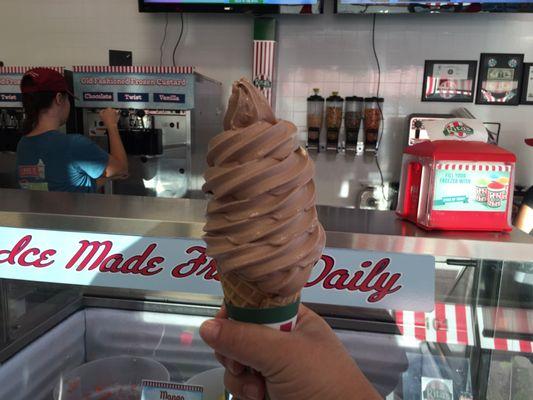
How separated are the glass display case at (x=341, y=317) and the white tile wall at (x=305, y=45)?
111 inches

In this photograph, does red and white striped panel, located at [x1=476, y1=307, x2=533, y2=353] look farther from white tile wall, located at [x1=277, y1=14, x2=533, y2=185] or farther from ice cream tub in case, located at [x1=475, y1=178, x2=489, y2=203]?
white tile wall, located at [x1=277, y1=14, x2=533, y2=185]

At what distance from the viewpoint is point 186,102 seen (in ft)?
10.7

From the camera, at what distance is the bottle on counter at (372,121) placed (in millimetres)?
3789

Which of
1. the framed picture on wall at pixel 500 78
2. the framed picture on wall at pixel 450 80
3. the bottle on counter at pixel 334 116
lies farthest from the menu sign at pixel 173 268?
the framed picture on wall at pixel 500 78

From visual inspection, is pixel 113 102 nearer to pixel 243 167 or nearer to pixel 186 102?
pixel 186 102

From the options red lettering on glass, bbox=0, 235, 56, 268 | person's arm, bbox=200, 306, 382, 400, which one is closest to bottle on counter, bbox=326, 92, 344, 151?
red lettering on glass, bbox=0, 235, 56, 268

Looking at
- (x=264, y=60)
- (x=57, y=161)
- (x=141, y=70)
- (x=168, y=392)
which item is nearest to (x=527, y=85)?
(x=264, y=60)

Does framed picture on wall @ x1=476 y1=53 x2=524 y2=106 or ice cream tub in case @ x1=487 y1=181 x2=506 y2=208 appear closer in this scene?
ice cream tub in case @ x1=487 y1=181 x2=506 y2=208

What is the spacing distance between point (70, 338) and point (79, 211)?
1.90ft

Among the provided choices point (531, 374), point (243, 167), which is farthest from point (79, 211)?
point (531, 374)

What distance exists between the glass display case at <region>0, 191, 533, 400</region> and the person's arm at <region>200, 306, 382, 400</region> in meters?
0.36

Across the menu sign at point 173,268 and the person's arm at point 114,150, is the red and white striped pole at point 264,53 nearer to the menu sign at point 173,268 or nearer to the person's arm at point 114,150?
the person's arm at point 114,150

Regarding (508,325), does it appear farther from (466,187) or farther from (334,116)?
(334,116)

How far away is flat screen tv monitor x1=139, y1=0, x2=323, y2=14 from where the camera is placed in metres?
3.61
